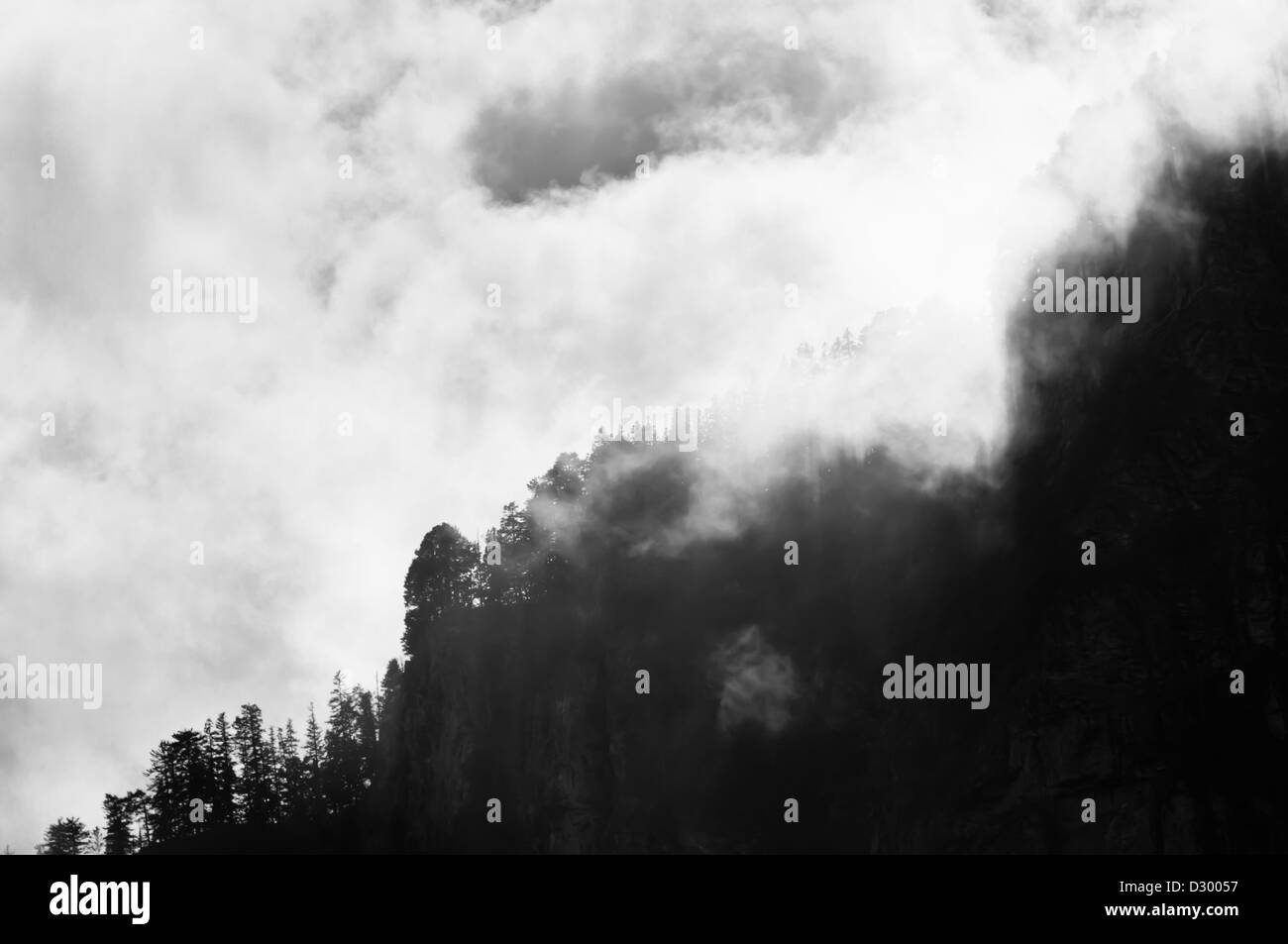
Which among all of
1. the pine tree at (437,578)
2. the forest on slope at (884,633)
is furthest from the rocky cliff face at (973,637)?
the pine tree at (437,578)

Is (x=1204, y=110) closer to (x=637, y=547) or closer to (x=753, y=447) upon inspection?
(x=753, y=447)

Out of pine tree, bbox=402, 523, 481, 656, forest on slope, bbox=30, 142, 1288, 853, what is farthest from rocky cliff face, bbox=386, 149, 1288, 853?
pine tree, bbox=402, 523, 481, 656

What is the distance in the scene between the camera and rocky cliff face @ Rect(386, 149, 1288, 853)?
11844 cm

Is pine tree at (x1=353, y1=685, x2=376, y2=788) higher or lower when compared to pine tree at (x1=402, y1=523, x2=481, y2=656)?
lower

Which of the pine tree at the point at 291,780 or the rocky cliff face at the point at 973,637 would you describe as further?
the pine tree at the point at 291,780

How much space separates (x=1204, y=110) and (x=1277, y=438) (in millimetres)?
32407

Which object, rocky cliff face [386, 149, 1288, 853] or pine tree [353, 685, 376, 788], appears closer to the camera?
rocky cliff face [386, 149, 1288, 853]

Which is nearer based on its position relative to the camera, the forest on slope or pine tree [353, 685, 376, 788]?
the forest on slope

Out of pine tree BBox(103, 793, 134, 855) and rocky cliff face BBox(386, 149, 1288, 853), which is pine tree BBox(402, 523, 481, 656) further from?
pine tree BBox(103, 793, 134, 855)

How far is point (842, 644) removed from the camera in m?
142

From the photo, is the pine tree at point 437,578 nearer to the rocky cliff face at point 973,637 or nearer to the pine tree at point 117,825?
the rocky cliff face at point 973,637

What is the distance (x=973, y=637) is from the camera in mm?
131375

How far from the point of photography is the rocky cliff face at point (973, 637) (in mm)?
118438
